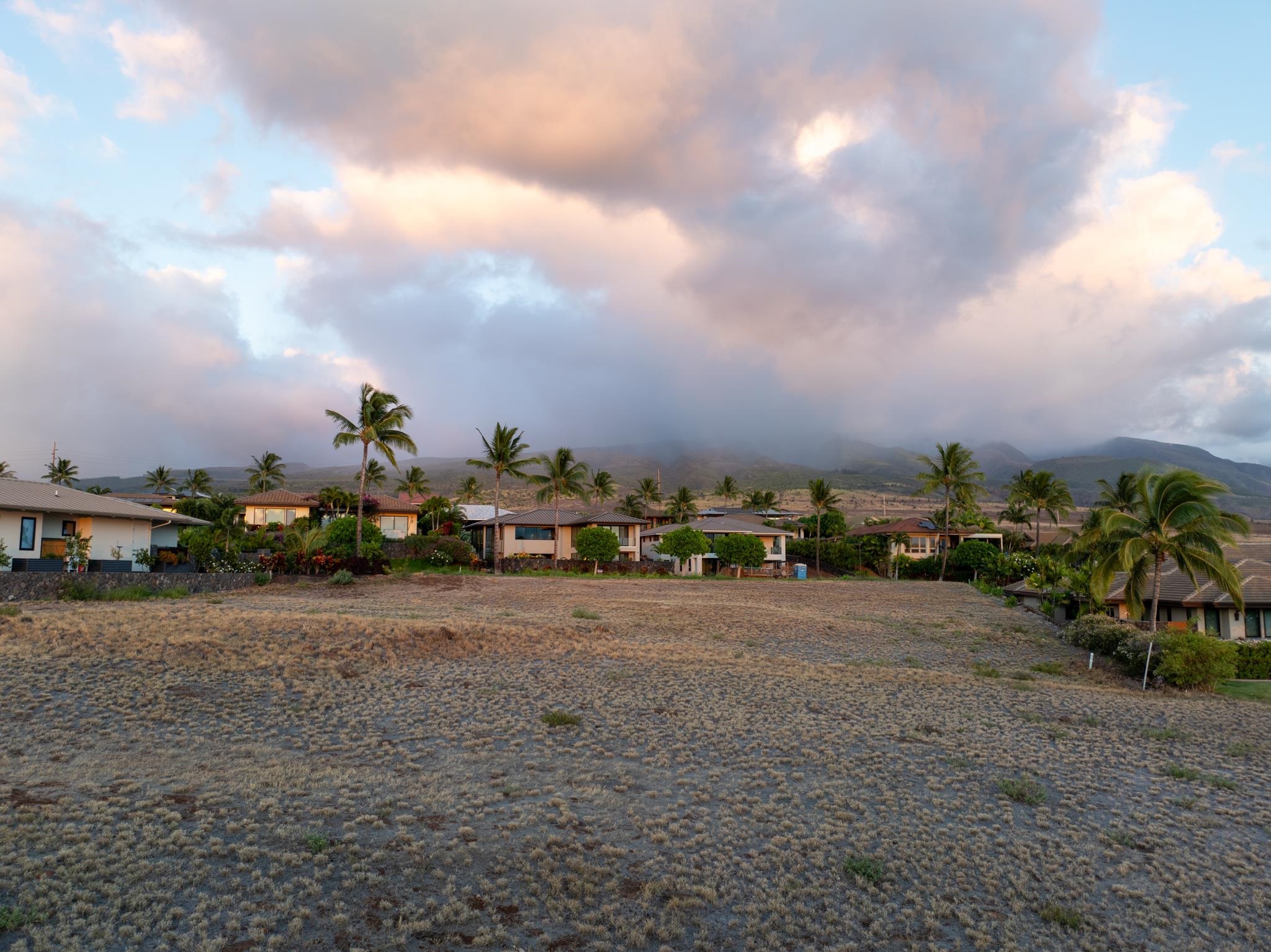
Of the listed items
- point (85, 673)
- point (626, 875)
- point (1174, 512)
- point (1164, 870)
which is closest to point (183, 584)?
point (85, 673)

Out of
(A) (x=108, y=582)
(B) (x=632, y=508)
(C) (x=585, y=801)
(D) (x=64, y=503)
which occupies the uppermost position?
(D) (x=64, y=503)

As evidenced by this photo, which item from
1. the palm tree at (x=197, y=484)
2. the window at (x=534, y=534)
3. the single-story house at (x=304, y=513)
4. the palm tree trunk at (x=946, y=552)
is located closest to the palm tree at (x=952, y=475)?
the palm tree trunk at (x=946, y=552)

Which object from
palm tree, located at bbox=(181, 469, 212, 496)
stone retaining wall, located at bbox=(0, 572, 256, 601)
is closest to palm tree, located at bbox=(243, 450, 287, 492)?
palm tree, located at bbox=(181, 469, 212, 496)

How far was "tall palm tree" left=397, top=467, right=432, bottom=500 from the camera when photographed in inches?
3622

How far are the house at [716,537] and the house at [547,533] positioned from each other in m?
2.79

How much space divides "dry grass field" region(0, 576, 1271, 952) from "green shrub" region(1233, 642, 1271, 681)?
7.49 metres

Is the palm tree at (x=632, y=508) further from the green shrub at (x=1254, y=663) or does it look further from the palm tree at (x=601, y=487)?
the green shrub at (x=1254, y=663)

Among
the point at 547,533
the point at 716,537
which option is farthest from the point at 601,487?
the point at 716,537

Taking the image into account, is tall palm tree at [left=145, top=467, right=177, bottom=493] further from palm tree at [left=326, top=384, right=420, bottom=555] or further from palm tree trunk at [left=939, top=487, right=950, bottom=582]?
palm tree trunk at [left=939, top=487, right=950, bottom=582]

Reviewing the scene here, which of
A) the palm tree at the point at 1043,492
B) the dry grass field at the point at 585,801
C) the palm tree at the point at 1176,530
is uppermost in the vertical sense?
the palm tree at the point at 1043,492

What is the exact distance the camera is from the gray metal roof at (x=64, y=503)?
30.4m

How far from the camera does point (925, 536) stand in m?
71.4

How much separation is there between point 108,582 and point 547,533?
119 ft

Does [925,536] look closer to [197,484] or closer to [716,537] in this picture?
[716,537]
